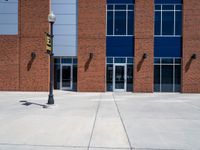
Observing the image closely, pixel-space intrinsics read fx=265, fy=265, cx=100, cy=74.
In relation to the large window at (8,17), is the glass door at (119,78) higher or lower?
lower

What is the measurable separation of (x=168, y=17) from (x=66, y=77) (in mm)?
11606

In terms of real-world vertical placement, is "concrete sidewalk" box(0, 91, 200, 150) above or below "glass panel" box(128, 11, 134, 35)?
below

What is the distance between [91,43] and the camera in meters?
25.2

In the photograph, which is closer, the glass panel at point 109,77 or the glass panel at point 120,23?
the glass panel at point 120,23

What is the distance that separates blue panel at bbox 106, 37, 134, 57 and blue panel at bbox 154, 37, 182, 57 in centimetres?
238

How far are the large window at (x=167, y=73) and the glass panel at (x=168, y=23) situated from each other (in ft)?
8.79

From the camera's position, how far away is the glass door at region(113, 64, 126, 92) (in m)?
25.6

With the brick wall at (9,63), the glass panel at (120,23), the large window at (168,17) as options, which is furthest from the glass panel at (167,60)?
the brick wall at (9,63)

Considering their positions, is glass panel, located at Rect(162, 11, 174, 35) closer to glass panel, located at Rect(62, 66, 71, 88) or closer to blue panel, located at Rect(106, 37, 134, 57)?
blue panel, located at Rect(106, 37, 134, 57)

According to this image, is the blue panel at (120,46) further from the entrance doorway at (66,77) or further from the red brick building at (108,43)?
the entrance doorway at (66,77)

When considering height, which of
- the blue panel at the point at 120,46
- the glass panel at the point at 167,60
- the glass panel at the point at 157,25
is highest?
the glass panel at the point at 157,25

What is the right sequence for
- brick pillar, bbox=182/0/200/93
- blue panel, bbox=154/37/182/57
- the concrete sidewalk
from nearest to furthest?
the concrete sidewalk < brick pillar, bbox=182/0/200/93 < blue panel, bbox=154/37/182/57

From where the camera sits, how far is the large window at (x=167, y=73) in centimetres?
2545

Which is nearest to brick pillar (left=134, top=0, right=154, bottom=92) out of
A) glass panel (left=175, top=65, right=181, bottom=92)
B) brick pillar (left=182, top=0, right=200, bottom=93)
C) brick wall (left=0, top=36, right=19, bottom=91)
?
glass panel (left=175, top=65, right=181, bottom=92)
